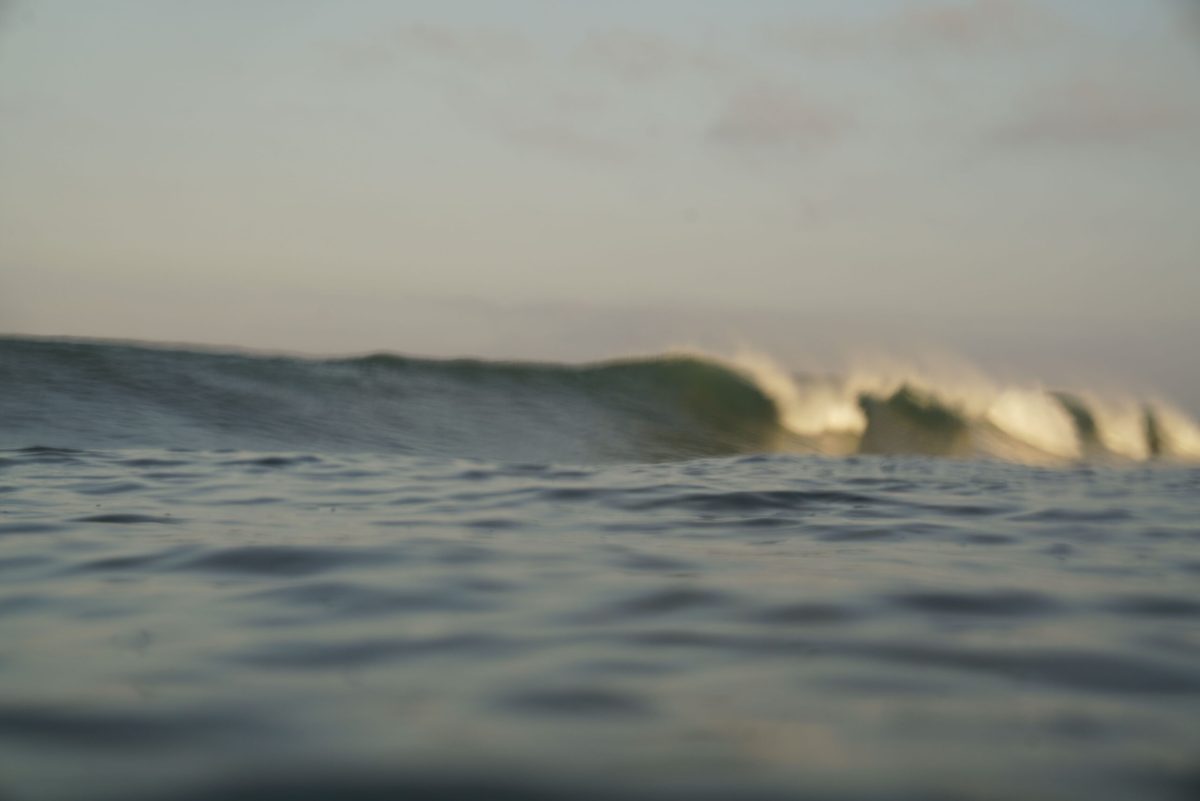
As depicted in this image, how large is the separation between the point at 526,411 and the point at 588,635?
1009cm

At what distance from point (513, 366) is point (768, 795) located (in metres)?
12.7

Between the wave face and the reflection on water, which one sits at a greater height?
the wave face

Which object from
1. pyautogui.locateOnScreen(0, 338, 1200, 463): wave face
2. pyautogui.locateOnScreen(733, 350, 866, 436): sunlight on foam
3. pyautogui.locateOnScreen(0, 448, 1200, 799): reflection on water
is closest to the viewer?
pyautogui.locateOnScreen(0, 448, 1200, 799): reflection on water

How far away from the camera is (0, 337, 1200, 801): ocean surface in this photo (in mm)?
1511

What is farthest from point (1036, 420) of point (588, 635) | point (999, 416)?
point (588, 635)

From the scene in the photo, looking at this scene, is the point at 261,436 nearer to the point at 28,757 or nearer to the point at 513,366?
the point at 513,366

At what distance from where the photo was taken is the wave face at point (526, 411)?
955 centimetres

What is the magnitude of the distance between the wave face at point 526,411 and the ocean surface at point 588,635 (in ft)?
10.1

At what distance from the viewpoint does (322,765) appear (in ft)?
4.94

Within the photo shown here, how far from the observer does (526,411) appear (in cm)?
1236

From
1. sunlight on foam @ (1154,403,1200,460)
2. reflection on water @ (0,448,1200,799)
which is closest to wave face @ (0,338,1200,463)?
sunlight on foam @ (1154,403,1200,460)

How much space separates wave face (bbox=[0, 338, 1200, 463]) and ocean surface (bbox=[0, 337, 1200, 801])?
121 inches

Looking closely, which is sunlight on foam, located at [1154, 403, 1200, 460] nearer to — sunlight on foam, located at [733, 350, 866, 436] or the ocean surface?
sunlight on foam, located at [733, 350, 866, 436]

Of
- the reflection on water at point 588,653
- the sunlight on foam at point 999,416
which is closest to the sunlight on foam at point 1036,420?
the sunlight on foam at point 999,416
